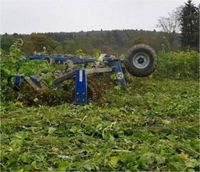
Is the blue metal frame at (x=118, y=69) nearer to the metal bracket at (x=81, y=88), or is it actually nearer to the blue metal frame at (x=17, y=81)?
the metal bracket at (x=81, y=88)

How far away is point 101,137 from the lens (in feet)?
17.6

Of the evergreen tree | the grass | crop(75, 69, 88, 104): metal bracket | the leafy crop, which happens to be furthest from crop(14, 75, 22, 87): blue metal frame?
the evergreen tree

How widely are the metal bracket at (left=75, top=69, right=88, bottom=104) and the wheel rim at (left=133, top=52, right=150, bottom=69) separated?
101 inches

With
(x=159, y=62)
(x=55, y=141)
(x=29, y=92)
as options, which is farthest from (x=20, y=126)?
(x=159, y=62)

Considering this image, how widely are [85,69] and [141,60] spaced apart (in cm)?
237

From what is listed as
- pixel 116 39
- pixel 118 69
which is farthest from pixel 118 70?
pixel 116 39

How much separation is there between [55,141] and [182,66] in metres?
12.6

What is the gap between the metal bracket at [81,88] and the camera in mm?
8422

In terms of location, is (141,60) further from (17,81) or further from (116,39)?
(116,39)

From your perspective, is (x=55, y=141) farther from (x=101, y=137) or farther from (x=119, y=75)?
(x=119, y=75)

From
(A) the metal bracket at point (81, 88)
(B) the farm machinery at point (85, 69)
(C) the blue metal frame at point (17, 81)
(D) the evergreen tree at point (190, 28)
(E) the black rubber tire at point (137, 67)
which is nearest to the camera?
(A) the metal bracket at point (81, 88)

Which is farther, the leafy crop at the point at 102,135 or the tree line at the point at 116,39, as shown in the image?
the tree line at the point at 116,39

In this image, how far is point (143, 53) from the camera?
11125 millimetres

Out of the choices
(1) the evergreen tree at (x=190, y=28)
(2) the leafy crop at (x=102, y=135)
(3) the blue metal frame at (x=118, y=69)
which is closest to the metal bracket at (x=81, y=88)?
(2) the leafy crop at (x=102, y=135)
